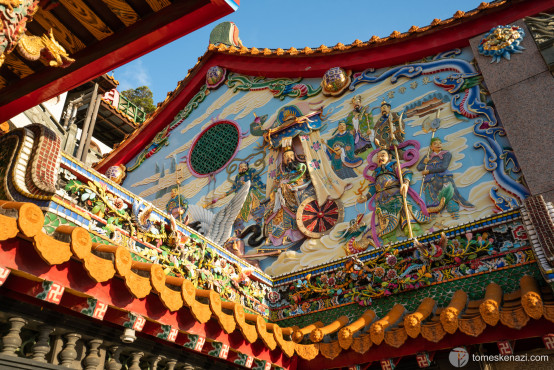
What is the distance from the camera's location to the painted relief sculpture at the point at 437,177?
719 centimetres

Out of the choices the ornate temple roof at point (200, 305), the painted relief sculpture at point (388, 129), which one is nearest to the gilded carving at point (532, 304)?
the ornate temple roof at point (200, 305)

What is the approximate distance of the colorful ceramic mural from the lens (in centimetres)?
735

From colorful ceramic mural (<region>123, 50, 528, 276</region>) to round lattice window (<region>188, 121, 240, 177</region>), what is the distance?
3 cm

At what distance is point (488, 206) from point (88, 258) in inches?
208

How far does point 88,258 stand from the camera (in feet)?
12.3

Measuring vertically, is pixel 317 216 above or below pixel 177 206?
below

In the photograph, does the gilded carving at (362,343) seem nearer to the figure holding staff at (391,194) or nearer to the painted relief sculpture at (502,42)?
the figure holding staff at (391,194)

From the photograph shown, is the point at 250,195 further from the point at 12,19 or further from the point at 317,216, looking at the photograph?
the point at 12,19

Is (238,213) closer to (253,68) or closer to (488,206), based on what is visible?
(253,68)

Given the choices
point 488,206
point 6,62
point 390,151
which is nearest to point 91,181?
point 6,62

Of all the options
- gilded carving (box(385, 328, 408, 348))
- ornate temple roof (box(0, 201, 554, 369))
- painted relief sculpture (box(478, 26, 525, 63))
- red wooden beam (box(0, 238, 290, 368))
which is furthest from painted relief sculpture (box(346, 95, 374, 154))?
red wooden beam (box(0, 238, 290, 368))

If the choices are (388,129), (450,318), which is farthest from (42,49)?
(388,129)

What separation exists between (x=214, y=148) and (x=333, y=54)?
3041 mm

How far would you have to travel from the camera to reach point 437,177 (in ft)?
24.7
